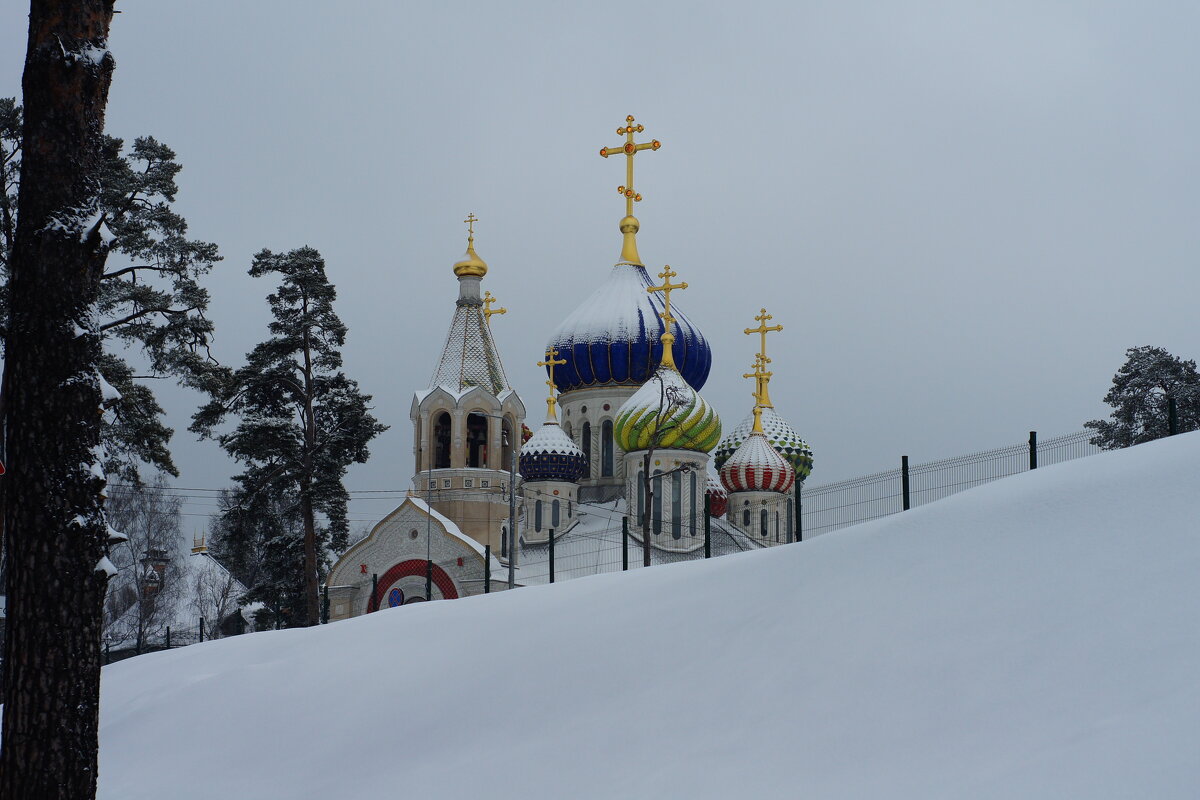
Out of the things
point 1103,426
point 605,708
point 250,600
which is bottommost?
point 250,600

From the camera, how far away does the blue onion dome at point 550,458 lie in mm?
30641

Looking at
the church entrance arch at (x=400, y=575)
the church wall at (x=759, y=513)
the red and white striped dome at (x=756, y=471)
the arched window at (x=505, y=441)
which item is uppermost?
the arched window at (x=505, y=441)

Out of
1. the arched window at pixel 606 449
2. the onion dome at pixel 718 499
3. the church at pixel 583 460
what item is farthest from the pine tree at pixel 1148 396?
the arched window at pixel 606 449

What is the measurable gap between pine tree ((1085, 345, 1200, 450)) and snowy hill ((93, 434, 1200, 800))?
15.3 m

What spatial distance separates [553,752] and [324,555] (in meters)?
22.8

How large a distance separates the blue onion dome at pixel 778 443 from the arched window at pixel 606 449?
3651 millimetres

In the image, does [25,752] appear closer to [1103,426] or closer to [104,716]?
[104,716]

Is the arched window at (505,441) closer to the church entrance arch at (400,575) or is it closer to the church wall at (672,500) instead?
the church wall at (672,500)

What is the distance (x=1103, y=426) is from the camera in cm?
2516

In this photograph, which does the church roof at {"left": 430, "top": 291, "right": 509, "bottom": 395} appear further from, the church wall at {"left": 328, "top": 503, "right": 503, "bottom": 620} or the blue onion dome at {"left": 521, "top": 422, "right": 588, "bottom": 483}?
the church wall at {"left": 328, "top": 503, "right": 503, "bottom": 620}

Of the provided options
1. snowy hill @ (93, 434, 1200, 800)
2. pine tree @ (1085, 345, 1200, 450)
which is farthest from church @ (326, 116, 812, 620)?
snowy hill @ (93, 434, 1200, 800)

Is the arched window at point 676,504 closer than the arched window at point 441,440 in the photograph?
Yes

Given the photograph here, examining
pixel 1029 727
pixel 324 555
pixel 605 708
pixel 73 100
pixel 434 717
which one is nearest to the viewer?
pixel 1029 727

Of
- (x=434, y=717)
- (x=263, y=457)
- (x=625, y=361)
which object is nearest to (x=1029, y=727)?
(x=434, y=717)
